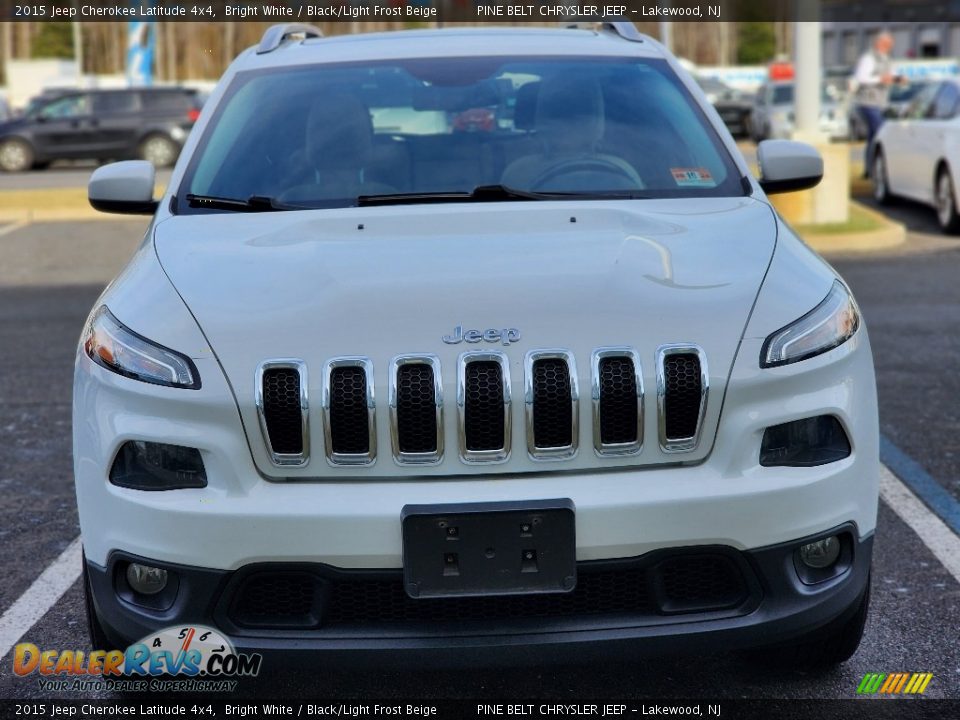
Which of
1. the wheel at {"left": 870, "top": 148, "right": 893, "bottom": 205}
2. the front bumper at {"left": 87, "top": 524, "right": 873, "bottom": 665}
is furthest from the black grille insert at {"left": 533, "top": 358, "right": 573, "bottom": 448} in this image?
the wheel at {"left": 870, "top": 148, "right": 893, "bottom": 205}

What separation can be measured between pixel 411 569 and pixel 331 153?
1.80 m

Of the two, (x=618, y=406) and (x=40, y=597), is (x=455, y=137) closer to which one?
(x=618, y=406)

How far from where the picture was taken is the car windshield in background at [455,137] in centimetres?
402

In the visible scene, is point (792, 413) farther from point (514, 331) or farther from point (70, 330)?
point (70, 330)

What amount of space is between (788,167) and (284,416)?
7.05 ft

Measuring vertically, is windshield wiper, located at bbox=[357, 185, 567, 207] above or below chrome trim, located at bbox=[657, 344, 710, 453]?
above

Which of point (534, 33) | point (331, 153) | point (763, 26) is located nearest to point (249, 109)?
point (331, 153)

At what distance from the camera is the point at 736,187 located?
13.0 feet

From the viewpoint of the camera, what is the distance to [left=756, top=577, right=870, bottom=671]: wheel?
322 cm

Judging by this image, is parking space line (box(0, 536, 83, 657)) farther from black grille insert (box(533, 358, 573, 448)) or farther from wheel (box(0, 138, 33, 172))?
wheel (box(0, 138, 33, 172))

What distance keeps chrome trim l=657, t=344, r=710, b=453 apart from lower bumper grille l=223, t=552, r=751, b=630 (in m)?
0.23

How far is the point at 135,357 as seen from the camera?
3.01 metres

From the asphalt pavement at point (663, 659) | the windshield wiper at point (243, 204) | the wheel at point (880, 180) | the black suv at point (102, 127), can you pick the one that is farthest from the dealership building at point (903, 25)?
the windshield wiper at point (243, 204)

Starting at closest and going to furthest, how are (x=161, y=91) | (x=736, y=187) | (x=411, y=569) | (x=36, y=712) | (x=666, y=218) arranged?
(x=411, y=569) → (x=36, y=712) → (x=666, y=218) → (x=736, y=187) → (x=161, y=91)
